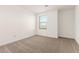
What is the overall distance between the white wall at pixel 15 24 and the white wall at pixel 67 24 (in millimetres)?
944

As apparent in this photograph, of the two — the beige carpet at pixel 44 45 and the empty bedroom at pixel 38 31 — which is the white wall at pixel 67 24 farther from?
the beige carpet at pixel 44 45

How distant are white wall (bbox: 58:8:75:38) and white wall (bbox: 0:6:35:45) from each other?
944mm

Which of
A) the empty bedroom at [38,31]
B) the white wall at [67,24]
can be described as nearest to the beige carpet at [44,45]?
the empty bedroom at [38,31]

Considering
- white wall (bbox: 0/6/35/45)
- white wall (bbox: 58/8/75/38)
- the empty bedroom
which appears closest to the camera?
white wall (bbox: 58/8/75/38)

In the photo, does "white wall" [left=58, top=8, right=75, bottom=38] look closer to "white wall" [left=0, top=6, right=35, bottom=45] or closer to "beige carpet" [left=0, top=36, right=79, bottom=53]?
"beige carpet" [left=0, top=36, right=79, bottom=53]

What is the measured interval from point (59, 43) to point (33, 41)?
89 centimetres

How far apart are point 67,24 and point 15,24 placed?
175cm

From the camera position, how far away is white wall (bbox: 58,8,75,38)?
7.35ft

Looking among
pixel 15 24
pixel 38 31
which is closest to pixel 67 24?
pixel 38 31

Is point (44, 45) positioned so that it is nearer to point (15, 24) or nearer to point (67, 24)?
point (67, 24)

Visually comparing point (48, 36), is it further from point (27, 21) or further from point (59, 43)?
point (27, 21)

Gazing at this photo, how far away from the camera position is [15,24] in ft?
9.14

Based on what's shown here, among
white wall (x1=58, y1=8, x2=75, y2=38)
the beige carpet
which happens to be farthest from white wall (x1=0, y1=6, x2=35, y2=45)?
white wall (x1=58, y1=8, x2=75, y2=38)
